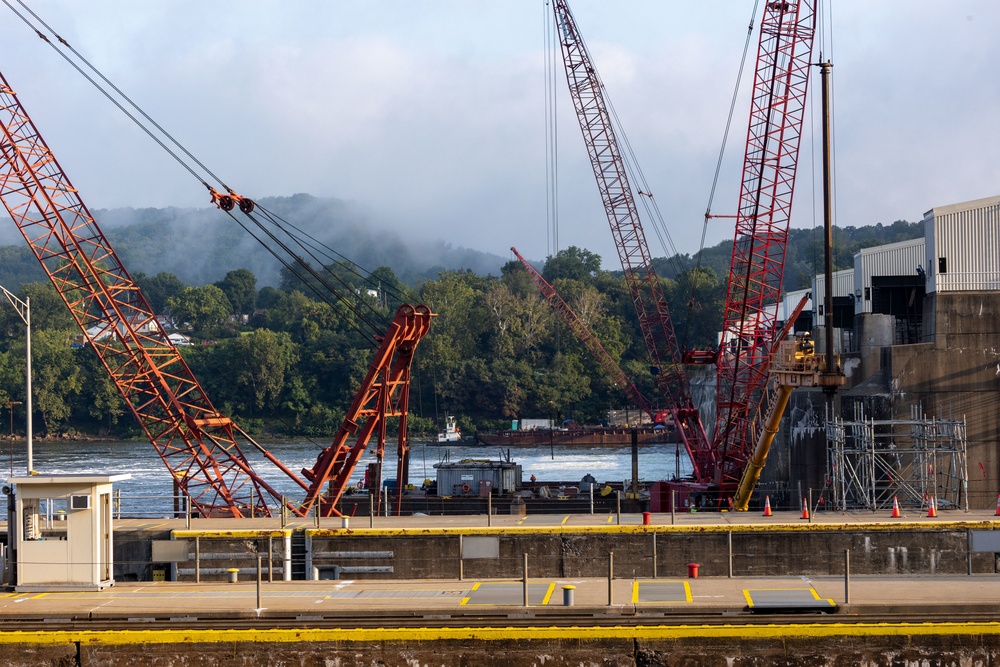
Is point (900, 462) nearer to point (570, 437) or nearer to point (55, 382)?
point (570, 437)

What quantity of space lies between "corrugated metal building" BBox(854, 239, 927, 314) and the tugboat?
94.5 m

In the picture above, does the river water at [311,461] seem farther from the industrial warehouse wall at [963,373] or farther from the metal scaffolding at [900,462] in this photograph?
the metal scaffolding at [900,462]

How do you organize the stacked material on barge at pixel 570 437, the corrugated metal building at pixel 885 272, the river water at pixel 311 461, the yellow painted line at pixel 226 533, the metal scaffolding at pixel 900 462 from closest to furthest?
1. the yellow painted line at pixel 226 533
2. the metal scaffolding at pixel 900 462
3. the corrugated metal building at pixel 885 272
4. the river water at pixel 311 461
5. the stacked material on barge at pixel 570 437

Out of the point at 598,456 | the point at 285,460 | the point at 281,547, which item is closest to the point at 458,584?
the point at 281,547

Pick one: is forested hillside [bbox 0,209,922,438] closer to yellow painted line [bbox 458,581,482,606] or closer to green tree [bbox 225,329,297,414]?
green tree [bbox 225,329,297,414]

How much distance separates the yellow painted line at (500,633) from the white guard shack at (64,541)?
4666mm

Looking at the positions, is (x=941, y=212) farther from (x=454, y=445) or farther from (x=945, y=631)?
(x=454, y=445)

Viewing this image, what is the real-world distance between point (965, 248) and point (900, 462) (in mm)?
11191

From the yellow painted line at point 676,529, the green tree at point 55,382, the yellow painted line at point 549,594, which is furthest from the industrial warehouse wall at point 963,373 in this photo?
the green tree at point 55,382

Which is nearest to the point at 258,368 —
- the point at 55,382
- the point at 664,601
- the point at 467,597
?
the point at 55,382

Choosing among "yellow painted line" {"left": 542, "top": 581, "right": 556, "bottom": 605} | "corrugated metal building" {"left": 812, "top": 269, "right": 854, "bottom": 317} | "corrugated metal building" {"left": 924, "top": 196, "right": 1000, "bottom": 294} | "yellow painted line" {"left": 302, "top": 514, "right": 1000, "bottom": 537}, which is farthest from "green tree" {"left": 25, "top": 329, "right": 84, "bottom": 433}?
"yellow painted line" {"left": 542, "top": 581, "right": 556, "bottom": 605}

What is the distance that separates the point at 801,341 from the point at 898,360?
13790mm

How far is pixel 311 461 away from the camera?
12462 centimetres

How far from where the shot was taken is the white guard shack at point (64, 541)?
28.2 m
